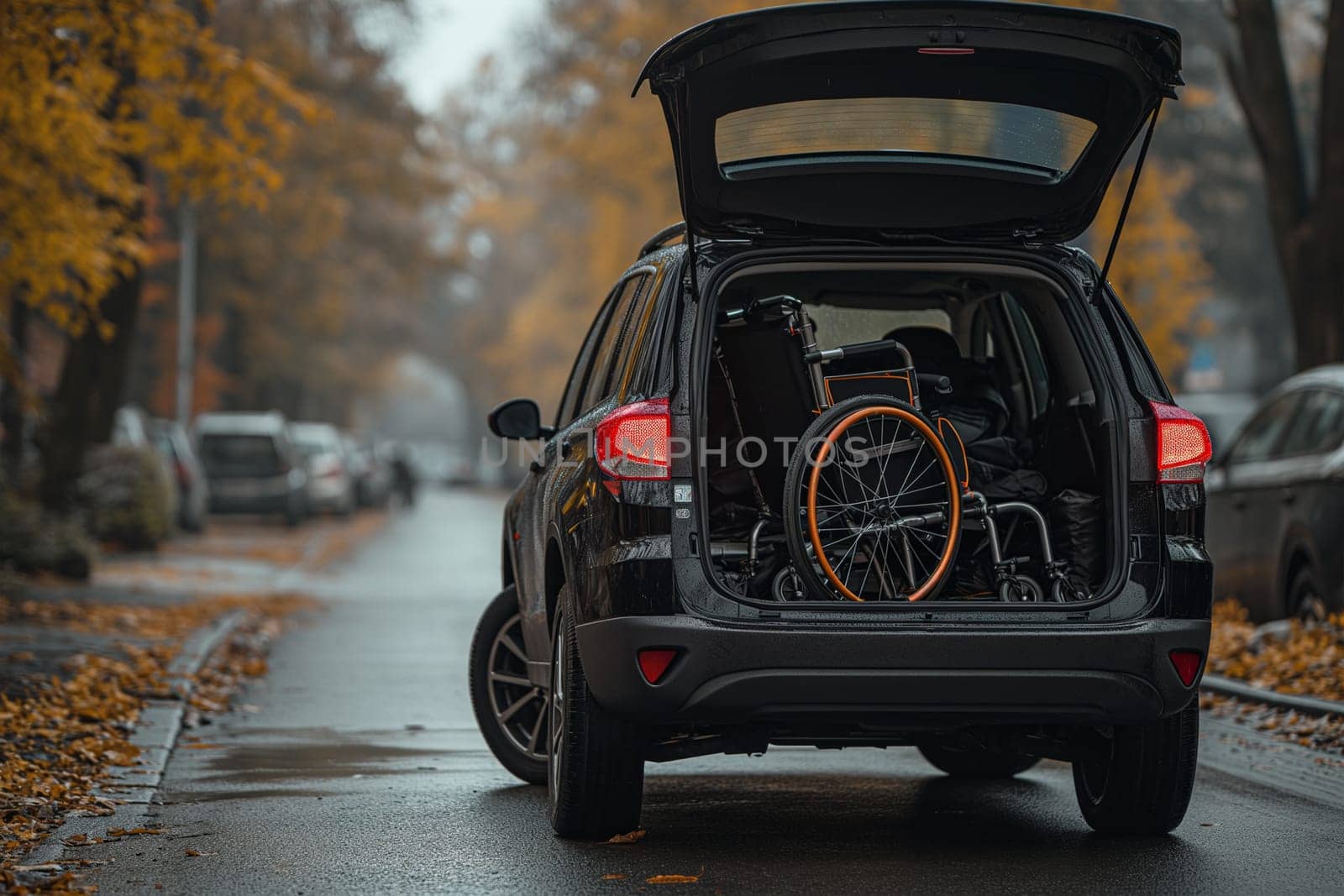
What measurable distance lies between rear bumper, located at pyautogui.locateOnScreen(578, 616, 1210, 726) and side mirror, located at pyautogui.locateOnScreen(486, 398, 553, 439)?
6.36 feet

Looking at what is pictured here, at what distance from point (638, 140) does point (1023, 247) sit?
38259 mm

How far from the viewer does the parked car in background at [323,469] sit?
39.6m

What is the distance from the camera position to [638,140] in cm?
4459

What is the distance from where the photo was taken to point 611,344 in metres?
7.54

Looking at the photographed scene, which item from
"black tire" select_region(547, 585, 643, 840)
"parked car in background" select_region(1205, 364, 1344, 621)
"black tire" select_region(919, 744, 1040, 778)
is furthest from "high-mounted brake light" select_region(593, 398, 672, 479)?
"parked car in background" select_region(1205, 364, 1344, 621)

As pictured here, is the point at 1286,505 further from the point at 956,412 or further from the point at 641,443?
the point at 641,443

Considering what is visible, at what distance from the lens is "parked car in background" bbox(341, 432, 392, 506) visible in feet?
159

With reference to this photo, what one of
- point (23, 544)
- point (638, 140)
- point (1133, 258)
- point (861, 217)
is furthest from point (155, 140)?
point (638, 140)

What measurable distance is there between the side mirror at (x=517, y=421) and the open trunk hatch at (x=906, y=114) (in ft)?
5.19

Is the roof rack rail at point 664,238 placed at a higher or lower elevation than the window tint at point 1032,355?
higher

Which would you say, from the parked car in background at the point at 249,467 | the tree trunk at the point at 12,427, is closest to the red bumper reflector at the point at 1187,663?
the tree trunk at the point at 12,427

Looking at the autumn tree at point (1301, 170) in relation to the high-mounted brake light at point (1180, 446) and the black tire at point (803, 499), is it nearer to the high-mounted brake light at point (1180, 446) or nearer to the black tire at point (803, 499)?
the high-mounted brake light at point (1180, 446)

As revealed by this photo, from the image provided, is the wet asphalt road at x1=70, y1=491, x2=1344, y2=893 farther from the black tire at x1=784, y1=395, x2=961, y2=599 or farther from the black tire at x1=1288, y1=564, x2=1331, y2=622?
the black tire at x1=1288, y1=564, x2=1331, y2=622

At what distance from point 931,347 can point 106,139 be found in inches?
384
